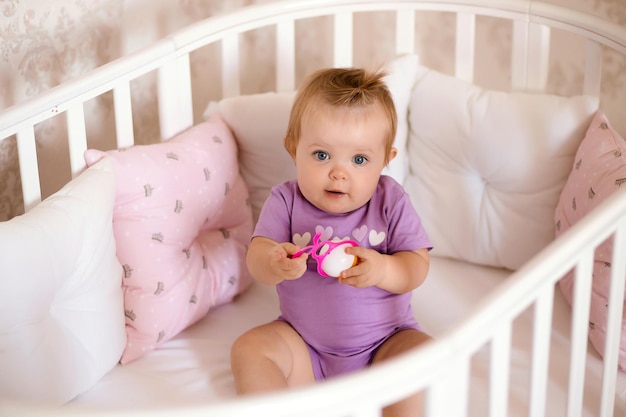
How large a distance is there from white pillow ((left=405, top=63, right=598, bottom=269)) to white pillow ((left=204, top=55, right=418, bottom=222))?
34 millimetres

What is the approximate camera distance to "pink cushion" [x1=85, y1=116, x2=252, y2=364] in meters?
1.54

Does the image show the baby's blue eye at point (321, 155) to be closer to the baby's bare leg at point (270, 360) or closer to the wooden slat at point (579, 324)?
the baby's bare leg at point (270, 360)

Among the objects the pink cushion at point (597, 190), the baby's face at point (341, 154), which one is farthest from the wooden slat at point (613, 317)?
the baby's face at point (341, 154)

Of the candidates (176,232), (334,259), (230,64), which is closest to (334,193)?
(334,259)

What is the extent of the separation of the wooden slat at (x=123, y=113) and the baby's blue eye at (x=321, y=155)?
386mm

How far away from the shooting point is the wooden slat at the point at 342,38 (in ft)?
6.21

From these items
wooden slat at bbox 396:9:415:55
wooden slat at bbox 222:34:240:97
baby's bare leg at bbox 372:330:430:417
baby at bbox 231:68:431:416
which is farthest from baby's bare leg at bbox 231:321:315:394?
wooden slat at bbox 396:9:415:55

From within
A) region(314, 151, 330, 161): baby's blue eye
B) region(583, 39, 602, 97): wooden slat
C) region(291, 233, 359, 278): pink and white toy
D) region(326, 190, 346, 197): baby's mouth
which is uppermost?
region(583, 39, 602, 97): wooden slat

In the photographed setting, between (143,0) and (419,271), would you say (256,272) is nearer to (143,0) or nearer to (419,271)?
(419,271)

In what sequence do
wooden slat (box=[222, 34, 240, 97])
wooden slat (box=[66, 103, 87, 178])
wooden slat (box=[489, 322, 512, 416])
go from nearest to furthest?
wooden slat (box=[489, 322, 512, 416]) → wooden slat (box=[66, 103, 87, 178]) → wooden slat (box=[222, 34, 240, 97])

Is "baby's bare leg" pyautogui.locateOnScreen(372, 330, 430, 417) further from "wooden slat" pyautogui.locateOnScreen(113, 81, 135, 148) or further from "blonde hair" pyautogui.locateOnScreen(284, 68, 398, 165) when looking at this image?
"wooden slat" pyautogui.locateOnScreen(113, 81, 135, 148)

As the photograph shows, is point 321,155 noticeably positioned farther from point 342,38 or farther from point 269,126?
point 342,38

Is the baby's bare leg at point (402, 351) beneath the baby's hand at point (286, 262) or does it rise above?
beneath

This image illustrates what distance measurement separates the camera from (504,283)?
95 centimetres
